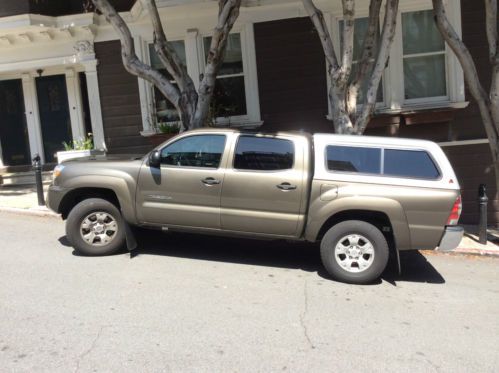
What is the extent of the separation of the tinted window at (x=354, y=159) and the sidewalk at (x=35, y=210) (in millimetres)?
2670

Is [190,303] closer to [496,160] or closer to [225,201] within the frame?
[225,201]

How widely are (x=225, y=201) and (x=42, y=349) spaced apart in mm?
2720

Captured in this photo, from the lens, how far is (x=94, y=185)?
6.25 meters

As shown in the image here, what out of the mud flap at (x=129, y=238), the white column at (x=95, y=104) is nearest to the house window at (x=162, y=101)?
the white column at (x=95, y=104)

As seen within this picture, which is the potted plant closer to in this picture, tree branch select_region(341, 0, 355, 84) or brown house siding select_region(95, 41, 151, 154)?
brown house siding select_region(95, 41, 151, 154)

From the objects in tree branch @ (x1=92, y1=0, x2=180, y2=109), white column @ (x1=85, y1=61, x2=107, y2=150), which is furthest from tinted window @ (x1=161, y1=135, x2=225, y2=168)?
white column @ (x1=85, y1=61, x2=107, y2=150)

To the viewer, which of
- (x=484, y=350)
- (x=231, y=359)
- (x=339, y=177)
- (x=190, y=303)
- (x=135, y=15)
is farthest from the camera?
(x=135, y=15)

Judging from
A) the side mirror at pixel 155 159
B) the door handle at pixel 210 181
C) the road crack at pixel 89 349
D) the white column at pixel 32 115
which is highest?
the white column at pixel 32 115

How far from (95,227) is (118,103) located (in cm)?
569

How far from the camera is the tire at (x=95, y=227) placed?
629 cm

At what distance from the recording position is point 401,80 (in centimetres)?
1059

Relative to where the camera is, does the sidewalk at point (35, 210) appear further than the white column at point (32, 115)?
No

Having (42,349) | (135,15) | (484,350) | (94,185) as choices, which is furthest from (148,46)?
(484,350)

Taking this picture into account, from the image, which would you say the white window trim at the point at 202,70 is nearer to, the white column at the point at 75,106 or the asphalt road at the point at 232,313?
the white column at the point at 75,106
